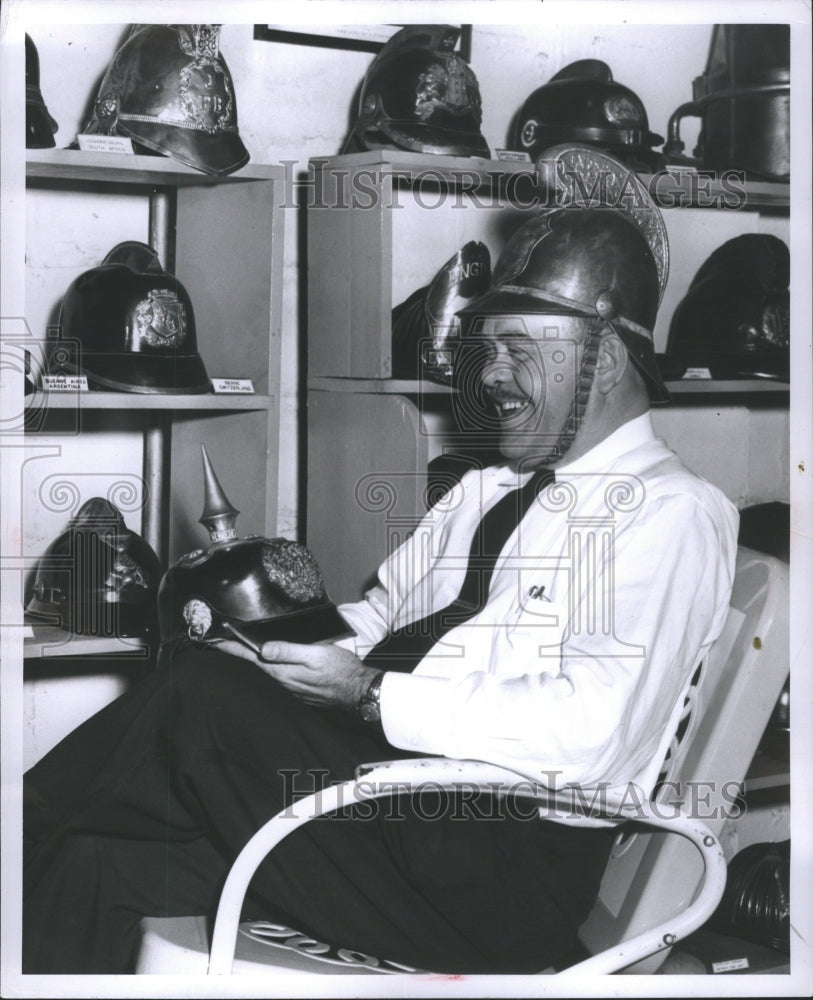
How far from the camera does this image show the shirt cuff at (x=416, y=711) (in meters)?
1.79

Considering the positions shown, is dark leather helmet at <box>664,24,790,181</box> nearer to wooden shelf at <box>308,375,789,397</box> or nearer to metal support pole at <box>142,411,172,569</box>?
wooden shelf at <box>308,375,789,397</box>

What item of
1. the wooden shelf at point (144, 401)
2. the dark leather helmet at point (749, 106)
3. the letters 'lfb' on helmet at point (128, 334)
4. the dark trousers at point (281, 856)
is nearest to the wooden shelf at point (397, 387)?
the wooden shelf at point (144, 401)

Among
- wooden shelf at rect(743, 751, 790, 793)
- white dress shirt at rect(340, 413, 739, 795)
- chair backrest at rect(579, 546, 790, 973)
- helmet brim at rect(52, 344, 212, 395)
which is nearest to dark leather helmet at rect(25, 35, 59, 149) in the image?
helmet brim at rect(52, 344, 212, 395)

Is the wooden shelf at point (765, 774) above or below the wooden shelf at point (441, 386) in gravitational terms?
below

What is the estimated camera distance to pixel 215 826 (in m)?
1.82

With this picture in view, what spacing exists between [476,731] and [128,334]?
1086 millimetres

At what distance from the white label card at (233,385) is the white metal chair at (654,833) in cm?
97

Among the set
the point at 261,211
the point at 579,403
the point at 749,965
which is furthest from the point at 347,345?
the point at 749,965

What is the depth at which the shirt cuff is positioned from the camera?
70.4 inches

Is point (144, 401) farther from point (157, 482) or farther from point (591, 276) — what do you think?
point (591, 276)

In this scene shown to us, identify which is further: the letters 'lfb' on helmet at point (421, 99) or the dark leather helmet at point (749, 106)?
the dark leather helmet at point (749, 106)

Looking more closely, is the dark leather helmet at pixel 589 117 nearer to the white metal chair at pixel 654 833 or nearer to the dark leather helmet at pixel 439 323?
the dark leather helmet at pixel 439 323

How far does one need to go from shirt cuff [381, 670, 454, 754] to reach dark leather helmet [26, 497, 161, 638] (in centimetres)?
78

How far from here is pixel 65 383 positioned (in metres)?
2.32
